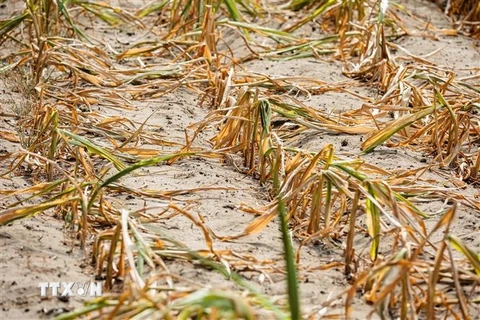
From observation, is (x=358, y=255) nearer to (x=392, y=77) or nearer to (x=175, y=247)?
(x=175, y=247)

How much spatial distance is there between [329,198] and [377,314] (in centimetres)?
41

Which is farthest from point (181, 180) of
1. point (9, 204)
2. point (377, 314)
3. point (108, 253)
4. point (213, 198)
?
point (377, 314)

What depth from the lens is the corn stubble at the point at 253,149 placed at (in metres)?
2.15

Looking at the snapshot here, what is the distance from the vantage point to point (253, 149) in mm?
3047

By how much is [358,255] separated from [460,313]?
33cm

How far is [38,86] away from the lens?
11.6 ft

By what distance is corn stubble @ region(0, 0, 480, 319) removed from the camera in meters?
2.15

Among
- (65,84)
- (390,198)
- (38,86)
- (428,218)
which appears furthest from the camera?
(65,84)

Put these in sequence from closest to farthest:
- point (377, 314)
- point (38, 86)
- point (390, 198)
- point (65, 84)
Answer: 1. point (377, 314)
2. point (390, 198)
3. point (38, 86)
4. point (65, 84)

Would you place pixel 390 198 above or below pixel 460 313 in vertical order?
above

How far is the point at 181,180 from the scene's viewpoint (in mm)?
2986

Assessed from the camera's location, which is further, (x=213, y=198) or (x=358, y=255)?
(x=213, y=198)

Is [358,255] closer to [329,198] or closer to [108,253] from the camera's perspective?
[329,198]

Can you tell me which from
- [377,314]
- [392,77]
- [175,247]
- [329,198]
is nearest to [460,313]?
[377,314]
